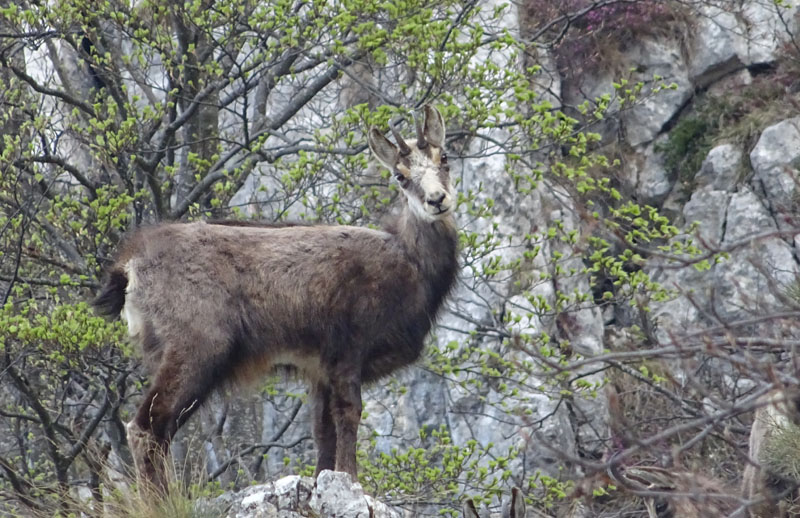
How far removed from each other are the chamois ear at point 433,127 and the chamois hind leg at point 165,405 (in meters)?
2.50

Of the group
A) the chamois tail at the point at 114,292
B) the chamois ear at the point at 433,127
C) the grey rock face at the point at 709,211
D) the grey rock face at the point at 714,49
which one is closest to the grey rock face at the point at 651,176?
the grey rock face at the point at 709,211

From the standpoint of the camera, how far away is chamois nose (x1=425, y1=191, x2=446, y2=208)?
25.4ft

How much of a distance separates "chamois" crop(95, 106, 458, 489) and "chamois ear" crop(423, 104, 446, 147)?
127mm

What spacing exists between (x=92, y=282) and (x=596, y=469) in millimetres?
6562

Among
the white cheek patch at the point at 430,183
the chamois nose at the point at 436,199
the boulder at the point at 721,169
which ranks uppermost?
the boulder at the point at 721,169

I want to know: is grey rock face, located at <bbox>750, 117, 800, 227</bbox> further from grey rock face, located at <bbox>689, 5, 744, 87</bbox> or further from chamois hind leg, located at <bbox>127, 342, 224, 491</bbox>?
chamois hind leg, located at <bbox>127, 342, 224, 491</bbox>

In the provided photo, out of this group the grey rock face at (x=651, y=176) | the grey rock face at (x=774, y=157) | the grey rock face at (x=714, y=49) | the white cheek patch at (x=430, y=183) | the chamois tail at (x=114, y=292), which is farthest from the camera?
the grey rock face at (x=714, y=49)

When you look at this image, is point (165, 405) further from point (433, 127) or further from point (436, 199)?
point (433, 127)

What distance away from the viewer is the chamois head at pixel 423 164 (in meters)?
7.84

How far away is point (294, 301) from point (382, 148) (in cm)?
145

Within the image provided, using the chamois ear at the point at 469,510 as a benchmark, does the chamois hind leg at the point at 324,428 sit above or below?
above

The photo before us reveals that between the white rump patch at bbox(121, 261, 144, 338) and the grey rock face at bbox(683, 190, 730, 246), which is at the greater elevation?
the grey rock face at bbox(683, 190, 730, 246)

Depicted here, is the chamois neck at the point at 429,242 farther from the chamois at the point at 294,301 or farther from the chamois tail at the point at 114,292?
the chamois tail at the point at 114,292

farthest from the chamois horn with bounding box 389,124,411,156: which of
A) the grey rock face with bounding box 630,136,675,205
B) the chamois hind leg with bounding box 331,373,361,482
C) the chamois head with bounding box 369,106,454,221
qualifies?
the grey rock face with bounding box 630,136,675,205
